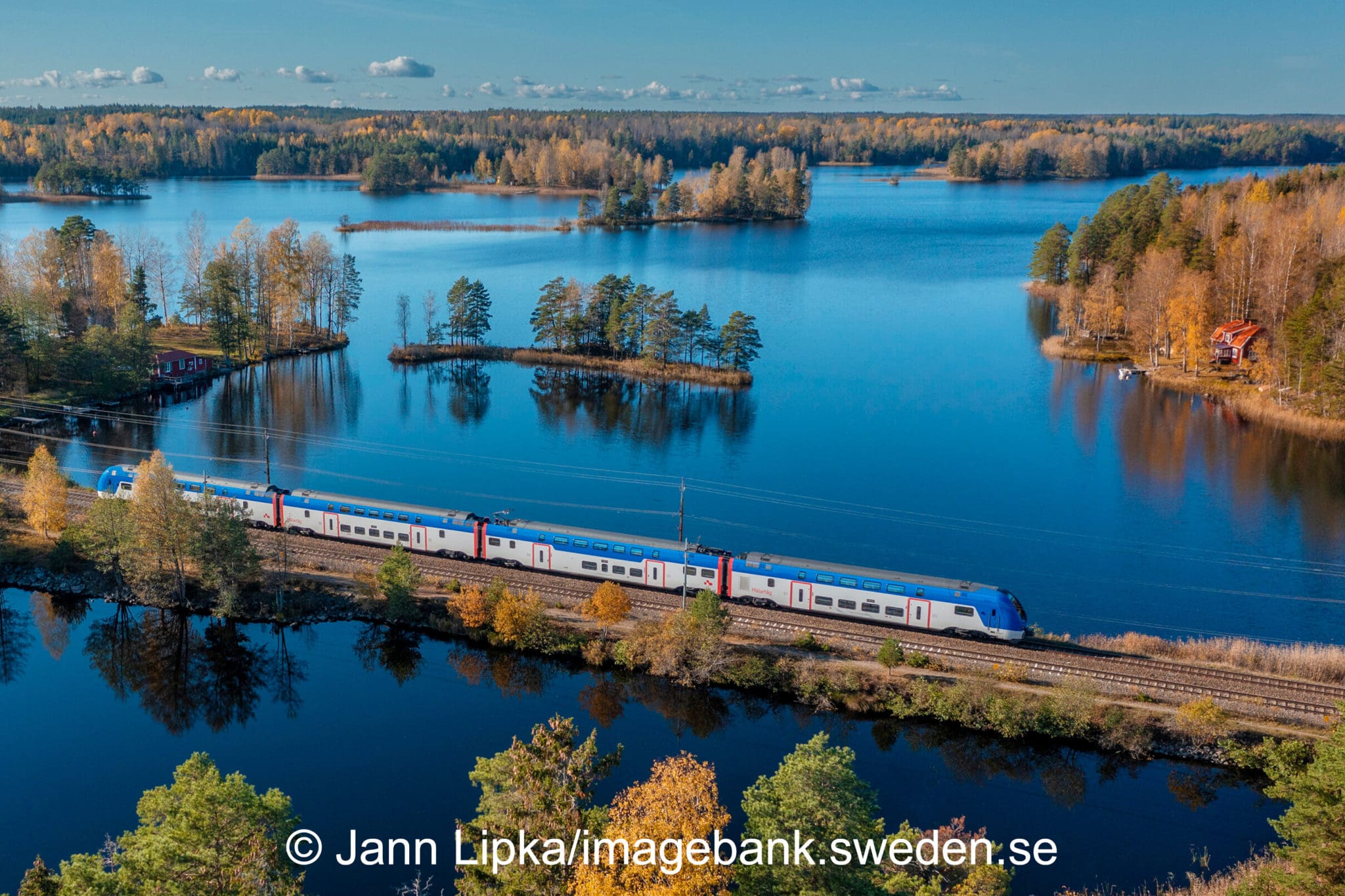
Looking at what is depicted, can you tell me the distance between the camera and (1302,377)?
63969 millimetres

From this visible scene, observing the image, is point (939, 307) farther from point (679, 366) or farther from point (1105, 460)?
point (1105, 460)

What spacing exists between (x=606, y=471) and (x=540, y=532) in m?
13.9

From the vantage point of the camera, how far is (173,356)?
7106 centimetres

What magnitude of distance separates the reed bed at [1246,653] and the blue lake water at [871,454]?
2.31 meters

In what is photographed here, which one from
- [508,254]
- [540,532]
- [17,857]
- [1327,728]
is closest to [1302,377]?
[1327,728]

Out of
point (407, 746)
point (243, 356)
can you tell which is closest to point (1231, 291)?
point (407, 746)

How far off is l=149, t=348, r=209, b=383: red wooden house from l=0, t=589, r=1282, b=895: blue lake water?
35.8 metres

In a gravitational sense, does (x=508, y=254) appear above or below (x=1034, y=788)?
above

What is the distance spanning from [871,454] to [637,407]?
1704 centimetres

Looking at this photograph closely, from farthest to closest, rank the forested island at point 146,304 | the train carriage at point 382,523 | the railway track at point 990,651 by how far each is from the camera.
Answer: the forested island at point 146,304 → the train carriage at point 382,523 → the railway track at point 990,651

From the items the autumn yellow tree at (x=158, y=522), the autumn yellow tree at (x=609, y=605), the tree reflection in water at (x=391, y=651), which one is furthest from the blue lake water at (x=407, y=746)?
the autumn yellow tree at (x=158, y=522)

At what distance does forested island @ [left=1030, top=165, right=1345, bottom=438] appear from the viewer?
62.9 meters

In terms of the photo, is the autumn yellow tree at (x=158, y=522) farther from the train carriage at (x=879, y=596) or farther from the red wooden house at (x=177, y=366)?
the red wooden house at (x=177, y=366)

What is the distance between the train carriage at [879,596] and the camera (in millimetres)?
33594
